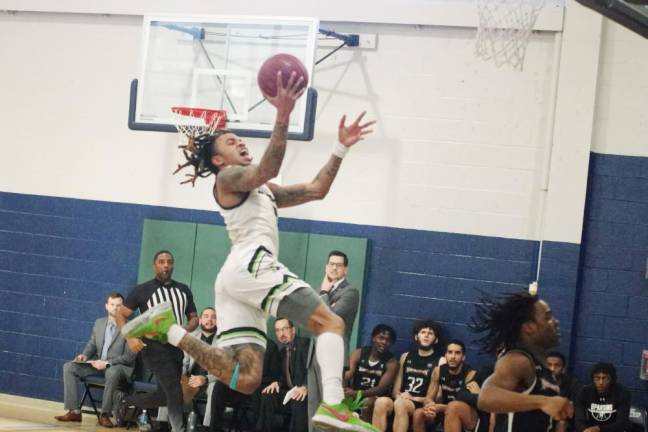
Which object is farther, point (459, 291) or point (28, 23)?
point (28, 23)

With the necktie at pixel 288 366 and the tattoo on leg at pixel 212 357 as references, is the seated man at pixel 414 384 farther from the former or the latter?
the tattoo on leg at pixel 212 357

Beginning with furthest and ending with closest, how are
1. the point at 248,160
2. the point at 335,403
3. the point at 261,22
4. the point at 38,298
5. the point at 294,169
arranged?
the point at 38,298 → the point at 294,169 → the point at 261,22 → the point at 248,160 → the point at 335,403

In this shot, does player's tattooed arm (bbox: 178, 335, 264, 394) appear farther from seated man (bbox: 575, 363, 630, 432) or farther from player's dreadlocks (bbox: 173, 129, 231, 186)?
seated man (bbox: 575, 363, 630, 432)

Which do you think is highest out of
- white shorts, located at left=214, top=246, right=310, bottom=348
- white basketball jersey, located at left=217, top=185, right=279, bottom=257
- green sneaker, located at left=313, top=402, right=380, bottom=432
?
white basketball jersey, located at left=217, top=185, right=279, bottom=257

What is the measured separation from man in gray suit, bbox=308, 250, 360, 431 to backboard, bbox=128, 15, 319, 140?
4.16 ft

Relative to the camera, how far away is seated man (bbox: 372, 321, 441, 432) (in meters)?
10.3

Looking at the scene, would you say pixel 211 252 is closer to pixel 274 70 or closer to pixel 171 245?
pixel 171 245

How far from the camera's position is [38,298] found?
1271 centimetres

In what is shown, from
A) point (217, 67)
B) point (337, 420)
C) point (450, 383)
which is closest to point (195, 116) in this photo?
point (217, 67)

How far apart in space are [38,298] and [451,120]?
5.10 m

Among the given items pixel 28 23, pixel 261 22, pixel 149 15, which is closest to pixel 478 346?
pixel 261 22

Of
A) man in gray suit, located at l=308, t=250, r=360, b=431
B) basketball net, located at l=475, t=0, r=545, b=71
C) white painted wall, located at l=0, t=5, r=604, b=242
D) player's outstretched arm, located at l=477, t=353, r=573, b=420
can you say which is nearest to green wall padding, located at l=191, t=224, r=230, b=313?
white painted wall, located at l=0, t=5, r=604, b=242

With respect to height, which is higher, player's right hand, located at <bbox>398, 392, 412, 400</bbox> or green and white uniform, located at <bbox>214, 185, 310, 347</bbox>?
green and white uniform, located at <bbox>214, 185, 310, 347</bbox>

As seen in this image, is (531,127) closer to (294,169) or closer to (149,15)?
(294,169)
